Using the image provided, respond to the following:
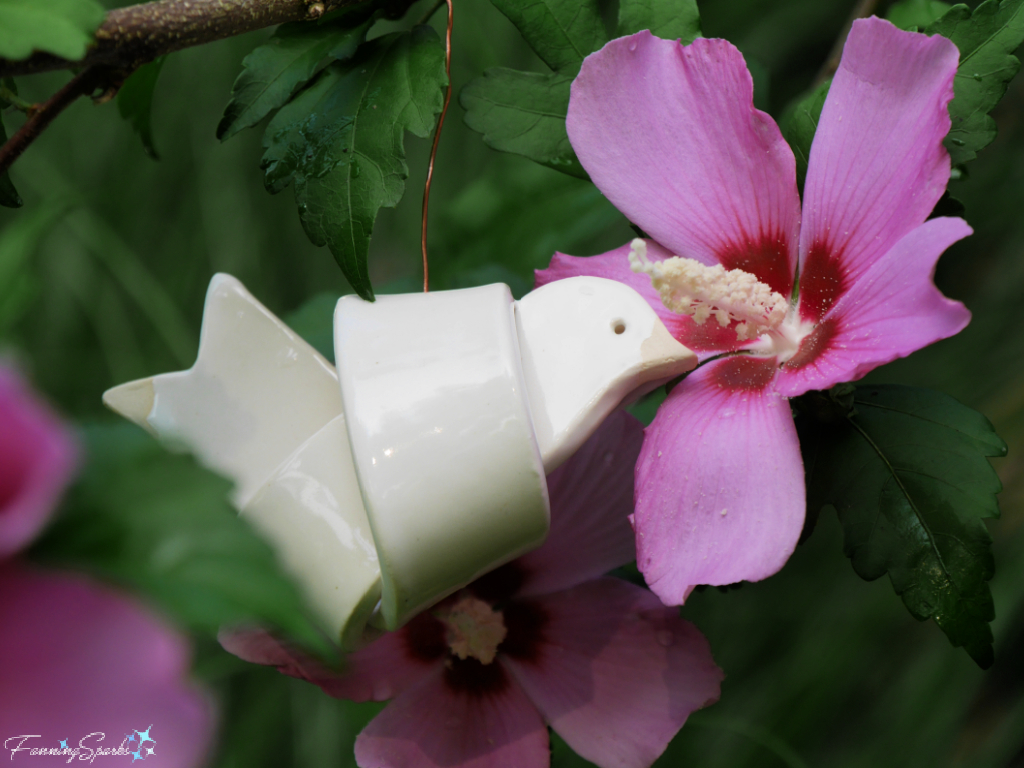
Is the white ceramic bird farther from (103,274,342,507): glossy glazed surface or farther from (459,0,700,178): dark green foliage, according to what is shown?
(459,0,700,178): dark green foliage

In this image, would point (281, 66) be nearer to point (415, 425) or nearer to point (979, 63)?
point (415, 425)

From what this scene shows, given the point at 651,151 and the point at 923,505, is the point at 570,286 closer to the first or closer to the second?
the point at 651,151

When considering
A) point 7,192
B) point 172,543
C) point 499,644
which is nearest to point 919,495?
point 499,644

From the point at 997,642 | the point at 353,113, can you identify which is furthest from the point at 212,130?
the point at 997,642

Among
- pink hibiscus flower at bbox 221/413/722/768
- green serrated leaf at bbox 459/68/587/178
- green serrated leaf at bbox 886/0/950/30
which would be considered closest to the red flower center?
pink hibiscus flower at bbox 221/413/722/768

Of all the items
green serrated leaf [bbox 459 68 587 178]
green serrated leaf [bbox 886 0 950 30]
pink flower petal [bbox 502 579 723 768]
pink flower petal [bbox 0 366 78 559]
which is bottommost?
pink flower petal [bbox 502 579 723 768]

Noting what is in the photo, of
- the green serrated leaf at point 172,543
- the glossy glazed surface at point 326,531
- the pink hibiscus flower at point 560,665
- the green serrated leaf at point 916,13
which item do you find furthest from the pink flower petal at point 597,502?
the green serrated leaf at point 916,13
